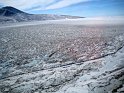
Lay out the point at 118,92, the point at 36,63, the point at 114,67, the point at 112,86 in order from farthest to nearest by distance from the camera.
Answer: the point at 36,63
the point at 114,67
the point at 112,86
the point at 118,92

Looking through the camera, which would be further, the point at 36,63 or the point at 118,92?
the point at 36,63

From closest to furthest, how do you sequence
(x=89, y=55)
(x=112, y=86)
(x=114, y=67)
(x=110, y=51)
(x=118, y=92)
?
(x=118, y=92) → (x=112, y=86) → (x=114, y=67) → (x=89, y=55) → (x=110, y=51)

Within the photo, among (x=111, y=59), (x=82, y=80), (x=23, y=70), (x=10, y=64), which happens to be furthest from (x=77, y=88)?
(x=10, y=64)

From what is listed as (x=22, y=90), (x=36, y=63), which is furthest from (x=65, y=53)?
(x=22, y=90)

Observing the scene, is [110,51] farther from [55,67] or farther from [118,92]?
[118,92]

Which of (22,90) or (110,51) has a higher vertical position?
(110,51)

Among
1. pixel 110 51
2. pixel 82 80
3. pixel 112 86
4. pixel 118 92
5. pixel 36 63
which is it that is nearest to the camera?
pixel 118 92

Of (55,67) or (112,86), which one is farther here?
(55,67)

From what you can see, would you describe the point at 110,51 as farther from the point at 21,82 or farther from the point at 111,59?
the point at 21,82

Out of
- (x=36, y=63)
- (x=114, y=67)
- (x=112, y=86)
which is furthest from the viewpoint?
(x=36, y=63)
